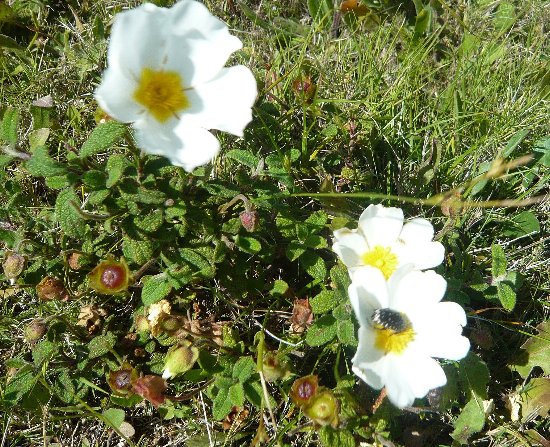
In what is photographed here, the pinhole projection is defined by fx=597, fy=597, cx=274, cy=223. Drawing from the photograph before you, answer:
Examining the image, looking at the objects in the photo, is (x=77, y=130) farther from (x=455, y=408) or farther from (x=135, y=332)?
(x=455, y=408)

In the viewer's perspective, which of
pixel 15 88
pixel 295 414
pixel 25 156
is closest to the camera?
pixel 25 156

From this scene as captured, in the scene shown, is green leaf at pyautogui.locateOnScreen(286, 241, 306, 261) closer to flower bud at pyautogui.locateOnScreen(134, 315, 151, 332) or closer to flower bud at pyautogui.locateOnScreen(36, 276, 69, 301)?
flower bud at pyautogui.locateOnScreen(134, 315, 151, 332)

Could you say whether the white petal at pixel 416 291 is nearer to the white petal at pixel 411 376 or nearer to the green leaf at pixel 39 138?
the white petal at pixel 411 376

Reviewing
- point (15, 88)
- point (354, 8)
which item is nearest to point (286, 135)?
point (354, 8)

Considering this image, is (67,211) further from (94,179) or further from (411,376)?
(411,376)

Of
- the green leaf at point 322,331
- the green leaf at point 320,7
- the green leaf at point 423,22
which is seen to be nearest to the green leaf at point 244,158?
the green leaf at point 322,331

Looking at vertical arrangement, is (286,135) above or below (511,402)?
above
